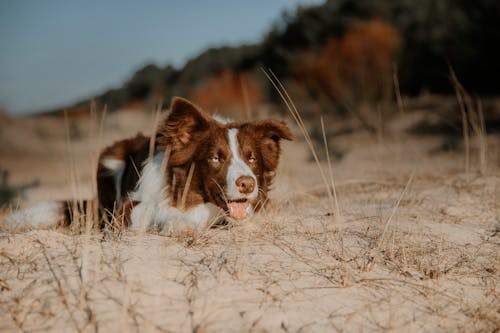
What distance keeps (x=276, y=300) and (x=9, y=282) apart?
1.56 metres

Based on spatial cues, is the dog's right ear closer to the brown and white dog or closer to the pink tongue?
the brown and white dog

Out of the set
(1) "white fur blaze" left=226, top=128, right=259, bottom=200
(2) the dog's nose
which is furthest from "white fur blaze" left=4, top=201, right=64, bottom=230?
(2) the dog's nose

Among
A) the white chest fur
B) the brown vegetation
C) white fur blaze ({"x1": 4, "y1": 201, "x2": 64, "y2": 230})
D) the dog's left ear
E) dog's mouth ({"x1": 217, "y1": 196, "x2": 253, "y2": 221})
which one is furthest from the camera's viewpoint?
the brown vegetation

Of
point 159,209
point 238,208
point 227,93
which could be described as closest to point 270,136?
point 238,208

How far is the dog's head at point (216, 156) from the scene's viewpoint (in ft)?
14.5

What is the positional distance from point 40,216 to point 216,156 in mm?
2450

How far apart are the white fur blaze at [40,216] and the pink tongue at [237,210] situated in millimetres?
2197

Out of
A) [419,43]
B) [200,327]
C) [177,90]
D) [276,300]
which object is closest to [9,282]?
[200,327]

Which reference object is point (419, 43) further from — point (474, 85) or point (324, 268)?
point (324, 268)

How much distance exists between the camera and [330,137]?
49.3ft

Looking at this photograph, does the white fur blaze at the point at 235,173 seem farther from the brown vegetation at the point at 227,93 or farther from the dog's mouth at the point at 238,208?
the brown vegetation at the point at 227,93

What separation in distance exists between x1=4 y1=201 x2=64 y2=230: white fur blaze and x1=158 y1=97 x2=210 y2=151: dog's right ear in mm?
1722

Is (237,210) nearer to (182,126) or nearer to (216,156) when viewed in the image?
(216,156)

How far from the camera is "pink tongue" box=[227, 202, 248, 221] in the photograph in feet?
14.4
